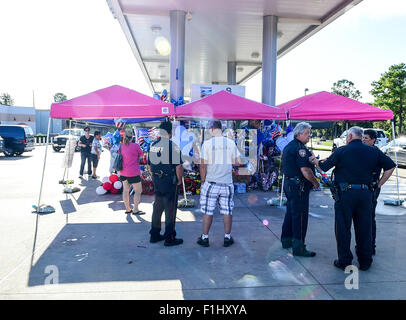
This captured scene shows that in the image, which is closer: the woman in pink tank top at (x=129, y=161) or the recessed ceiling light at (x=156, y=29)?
the woman in pink tank top at (x=129, y=161)

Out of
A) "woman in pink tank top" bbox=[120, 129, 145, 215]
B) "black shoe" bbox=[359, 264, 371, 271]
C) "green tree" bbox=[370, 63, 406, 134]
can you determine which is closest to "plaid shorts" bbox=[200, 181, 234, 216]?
"black shoe" bbox=[359, 264, 371, 271]

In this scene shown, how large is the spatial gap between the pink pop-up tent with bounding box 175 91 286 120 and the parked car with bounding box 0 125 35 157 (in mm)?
16128

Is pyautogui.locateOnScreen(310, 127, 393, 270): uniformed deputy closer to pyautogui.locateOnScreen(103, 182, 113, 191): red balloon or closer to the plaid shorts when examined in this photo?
the plaid shorts

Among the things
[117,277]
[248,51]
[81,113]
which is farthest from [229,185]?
[248,51]

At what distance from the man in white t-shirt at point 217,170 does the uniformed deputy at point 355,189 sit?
1.32m

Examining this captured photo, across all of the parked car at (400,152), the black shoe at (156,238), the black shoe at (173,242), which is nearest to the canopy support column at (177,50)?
the black shoe at (156,238)

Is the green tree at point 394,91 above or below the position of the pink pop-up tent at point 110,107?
above

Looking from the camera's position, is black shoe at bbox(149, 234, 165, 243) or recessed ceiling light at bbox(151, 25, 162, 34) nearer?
black shoe at bbox(149, 234, 165, 243)

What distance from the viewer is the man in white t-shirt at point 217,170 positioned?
469cm

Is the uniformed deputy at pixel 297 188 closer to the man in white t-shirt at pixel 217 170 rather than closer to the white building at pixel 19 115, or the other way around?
the man in white t-shirt at pixel 217 170

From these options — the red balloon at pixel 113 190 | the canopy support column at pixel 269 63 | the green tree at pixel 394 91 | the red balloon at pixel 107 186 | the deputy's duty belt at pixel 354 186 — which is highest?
the green tree at pixel 394 91

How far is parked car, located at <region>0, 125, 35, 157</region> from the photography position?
755 inches

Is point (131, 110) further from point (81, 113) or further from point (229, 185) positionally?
point (229, 185)

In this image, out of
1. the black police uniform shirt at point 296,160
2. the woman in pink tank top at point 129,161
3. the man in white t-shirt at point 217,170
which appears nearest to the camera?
the black police uniform shirt at point 296,160
